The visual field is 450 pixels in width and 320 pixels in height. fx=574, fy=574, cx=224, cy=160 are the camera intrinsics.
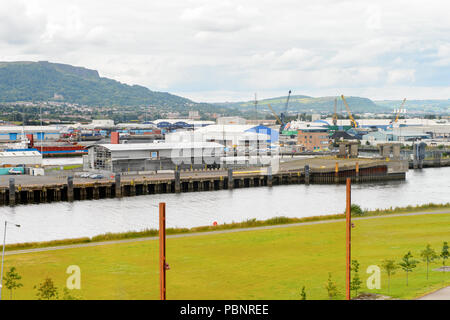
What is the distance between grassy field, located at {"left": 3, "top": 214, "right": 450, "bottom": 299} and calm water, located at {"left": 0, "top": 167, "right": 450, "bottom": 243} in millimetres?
6236

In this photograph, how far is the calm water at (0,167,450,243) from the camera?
2478 centimetres

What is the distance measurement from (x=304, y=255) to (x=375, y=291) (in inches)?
177

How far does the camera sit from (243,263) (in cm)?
1523

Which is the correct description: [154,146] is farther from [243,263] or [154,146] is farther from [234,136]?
[234,136]

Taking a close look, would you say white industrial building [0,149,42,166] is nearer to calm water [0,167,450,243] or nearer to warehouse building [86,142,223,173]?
warehouse building [86,142,223,173]

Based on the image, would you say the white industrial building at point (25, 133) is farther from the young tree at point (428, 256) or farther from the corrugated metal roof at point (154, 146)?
the young tree at point (428, 256)

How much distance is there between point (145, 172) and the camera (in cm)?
4425

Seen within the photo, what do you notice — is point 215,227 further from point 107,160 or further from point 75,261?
point 107,160

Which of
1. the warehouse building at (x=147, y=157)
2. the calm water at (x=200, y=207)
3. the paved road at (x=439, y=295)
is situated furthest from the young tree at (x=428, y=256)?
the warehouse building at (x=147, y=157)

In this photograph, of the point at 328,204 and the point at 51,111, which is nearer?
the point at 328,204

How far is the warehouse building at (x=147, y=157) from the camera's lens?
141 feet
